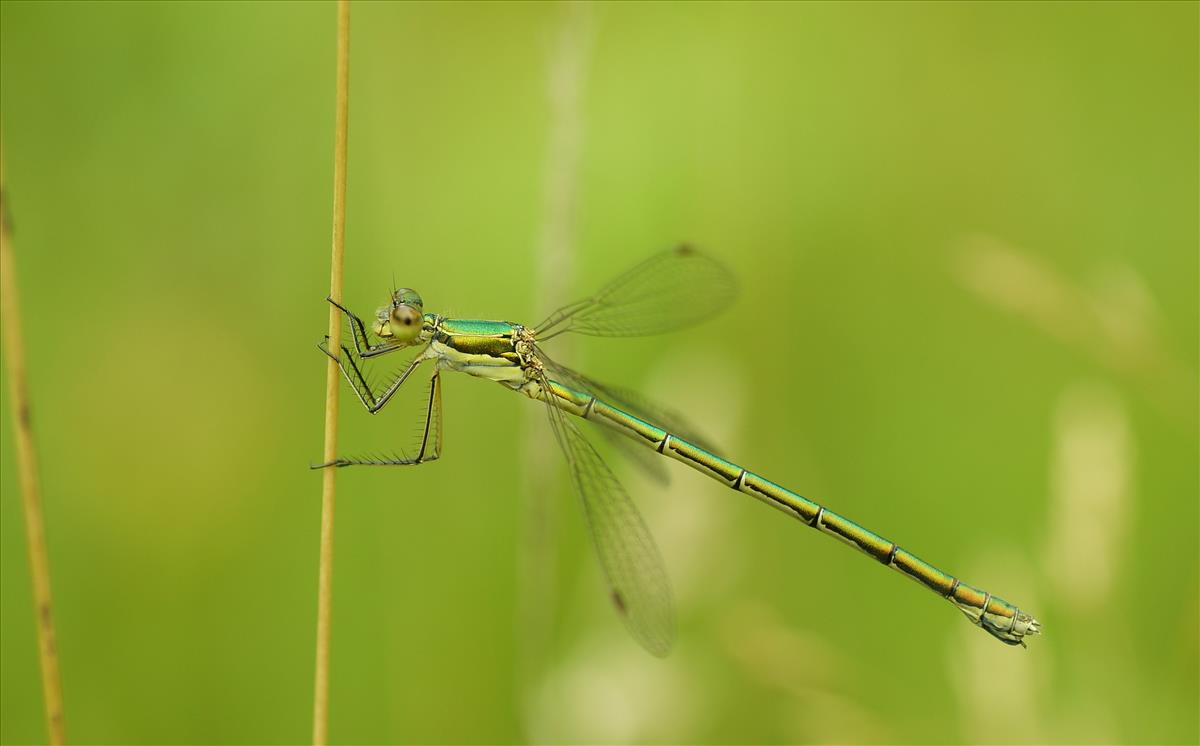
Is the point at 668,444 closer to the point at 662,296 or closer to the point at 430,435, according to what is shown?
the point at 662,296

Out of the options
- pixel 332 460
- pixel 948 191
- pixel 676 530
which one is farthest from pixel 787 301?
pixel 332 460

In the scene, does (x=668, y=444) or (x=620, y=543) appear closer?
(x=620, y=543)

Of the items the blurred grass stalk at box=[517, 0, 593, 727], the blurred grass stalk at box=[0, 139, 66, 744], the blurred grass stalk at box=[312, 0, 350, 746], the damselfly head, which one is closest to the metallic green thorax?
the damselfly head

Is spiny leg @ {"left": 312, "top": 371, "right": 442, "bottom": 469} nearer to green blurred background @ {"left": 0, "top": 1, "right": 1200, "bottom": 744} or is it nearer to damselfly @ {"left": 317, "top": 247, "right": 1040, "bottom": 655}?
damselfly @ {"left": 317, "top": 247, "right": 1040, "bottom": 655}

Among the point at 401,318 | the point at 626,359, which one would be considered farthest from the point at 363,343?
the point at 626,359

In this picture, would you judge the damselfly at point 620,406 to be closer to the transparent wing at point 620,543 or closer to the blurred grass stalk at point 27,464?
the transparent wing at point 620,543

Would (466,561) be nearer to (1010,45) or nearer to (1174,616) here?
(1174,616)
